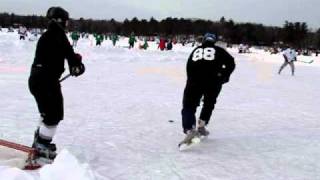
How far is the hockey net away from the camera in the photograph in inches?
193

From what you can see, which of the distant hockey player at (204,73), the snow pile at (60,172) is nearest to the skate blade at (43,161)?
the snow pile at (60,172)

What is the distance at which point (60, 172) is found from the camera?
442 centimetres

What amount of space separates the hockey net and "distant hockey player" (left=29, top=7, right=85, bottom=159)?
0.14 m

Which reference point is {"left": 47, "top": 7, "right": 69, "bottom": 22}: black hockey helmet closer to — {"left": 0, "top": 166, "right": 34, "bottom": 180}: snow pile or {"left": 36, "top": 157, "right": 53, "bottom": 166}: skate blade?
{"left": 36, "top": 157, "right": 53, "bottom": 166}: skate blade

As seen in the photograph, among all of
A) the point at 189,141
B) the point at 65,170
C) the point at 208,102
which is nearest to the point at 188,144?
the point at 189,141

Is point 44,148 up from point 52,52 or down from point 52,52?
down

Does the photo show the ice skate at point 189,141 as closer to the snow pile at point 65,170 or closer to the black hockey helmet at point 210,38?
the black hockey helmet at point 210,38

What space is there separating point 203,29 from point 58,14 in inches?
4861

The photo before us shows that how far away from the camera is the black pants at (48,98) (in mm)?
5148

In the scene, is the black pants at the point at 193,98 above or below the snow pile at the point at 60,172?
above

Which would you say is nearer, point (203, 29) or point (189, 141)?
point (189, 141)

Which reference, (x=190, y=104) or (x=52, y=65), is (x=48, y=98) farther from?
(x=190, y=104)

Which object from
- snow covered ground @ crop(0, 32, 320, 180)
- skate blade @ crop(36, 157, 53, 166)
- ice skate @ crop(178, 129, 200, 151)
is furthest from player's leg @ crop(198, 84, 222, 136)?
skate blade @ crop(36, 157, 53, 166)

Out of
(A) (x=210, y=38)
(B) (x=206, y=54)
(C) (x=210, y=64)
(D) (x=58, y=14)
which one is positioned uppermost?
(D) (x=58, y=14)
